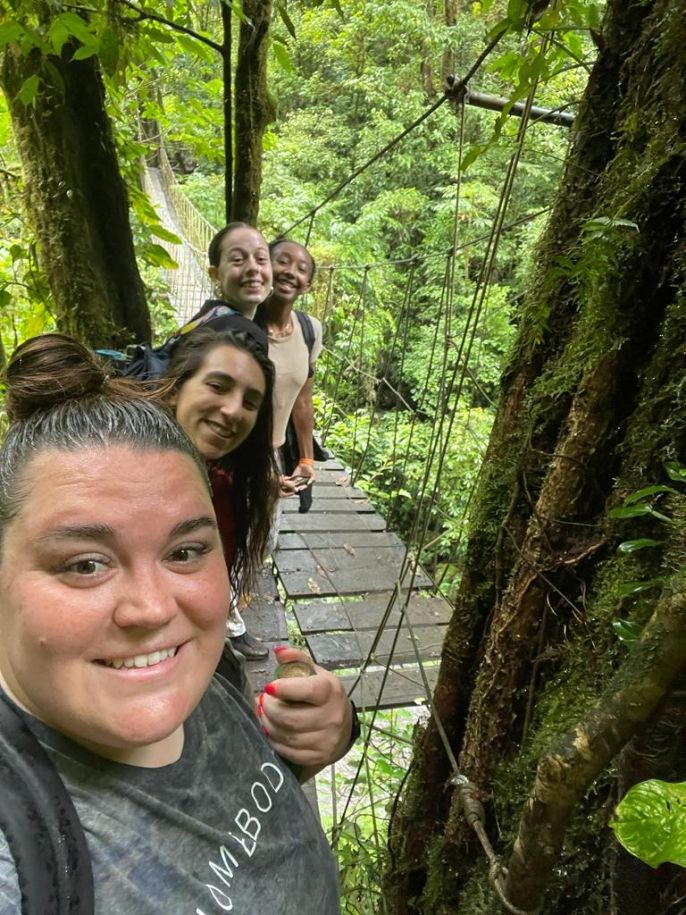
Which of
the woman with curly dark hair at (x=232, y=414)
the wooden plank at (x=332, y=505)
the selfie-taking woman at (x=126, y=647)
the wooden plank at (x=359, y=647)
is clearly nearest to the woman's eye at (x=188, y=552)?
the selfie-taking woman at (x=126, y=647)

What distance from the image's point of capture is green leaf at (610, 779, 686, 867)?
0.25m

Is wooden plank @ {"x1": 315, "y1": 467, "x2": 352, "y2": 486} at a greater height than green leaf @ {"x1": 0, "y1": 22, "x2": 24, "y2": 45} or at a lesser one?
lesser

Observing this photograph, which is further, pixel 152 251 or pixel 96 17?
pixel 152 251

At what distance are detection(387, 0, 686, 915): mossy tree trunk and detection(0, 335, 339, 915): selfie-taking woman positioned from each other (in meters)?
0.23

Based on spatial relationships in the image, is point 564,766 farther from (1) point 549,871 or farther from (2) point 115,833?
(2) point 115,833

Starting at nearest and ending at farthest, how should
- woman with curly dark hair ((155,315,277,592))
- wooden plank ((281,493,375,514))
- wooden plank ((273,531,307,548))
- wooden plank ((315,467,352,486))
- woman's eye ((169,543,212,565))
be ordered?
1. woman's eye ((169,543,212,565))
2. woman with curly dark hair ((155,315,277,592))
3. wooden plank ((273,531,307,548))
4. wooden plank ((281,493,375,514))
5. wooden plank ((315,467,352,486))

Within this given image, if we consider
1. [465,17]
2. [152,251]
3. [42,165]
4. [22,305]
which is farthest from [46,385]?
[465,17]

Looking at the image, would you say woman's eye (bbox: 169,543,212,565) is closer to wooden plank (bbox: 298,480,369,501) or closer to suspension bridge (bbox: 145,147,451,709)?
suspension bridge (bbox: 145,147,451,709)

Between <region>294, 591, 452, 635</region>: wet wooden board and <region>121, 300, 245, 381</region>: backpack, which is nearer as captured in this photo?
<region>121, 300, 245, 381</region>: backpack

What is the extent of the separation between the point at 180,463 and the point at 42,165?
1202 millimetres

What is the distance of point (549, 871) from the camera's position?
16.0 inches

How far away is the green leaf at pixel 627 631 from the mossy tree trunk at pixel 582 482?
30 millimetres

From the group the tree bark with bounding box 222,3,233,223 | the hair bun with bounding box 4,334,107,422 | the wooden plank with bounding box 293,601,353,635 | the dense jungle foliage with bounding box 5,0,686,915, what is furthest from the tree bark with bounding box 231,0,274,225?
the hair bun with bounding box 4,334,107,422

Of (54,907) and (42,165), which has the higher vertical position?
(42,165)
